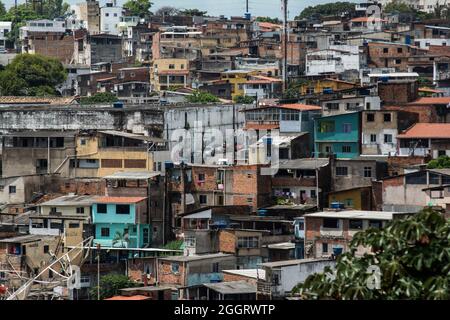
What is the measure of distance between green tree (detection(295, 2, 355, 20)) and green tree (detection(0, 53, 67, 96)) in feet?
83.5

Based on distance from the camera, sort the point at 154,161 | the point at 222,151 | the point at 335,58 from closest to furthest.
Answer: the point at 154,161 < the point at 222,151 < the point at 335,58

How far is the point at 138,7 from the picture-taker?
276ft

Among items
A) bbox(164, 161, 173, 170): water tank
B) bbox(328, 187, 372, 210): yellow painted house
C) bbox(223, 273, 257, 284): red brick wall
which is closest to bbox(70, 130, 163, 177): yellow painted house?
bbox(164, 161, 173, 170): water tank

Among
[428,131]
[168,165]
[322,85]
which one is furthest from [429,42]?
[168,165]

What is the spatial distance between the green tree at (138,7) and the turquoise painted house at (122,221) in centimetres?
5121

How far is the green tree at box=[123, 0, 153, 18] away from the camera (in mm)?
82125

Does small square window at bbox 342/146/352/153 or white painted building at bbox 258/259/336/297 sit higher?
small square window at bbox 342/146/352/153

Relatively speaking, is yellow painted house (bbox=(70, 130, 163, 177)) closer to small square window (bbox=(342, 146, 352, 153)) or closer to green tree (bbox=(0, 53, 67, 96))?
small square window (bbox=(342, 146, 352, 153))

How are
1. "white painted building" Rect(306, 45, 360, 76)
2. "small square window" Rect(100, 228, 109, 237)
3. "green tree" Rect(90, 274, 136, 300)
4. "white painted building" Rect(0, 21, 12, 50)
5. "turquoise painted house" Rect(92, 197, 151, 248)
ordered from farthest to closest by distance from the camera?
"white painted building" Rect(0, 21, 12, 50), "white painted building" Rect(306, 45, 360, 76), "small square window" Rect(100, 228, 109, 237), "turquoise painted house" Rect(92, 197, 151, 248), "green tree" Rect(90, 274, 136, 300)

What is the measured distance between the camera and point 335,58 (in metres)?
53.0

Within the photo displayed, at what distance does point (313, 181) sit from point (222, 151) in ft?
23.1

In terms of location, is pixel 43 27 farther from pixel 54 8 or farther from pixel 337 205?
pixel 337 205
